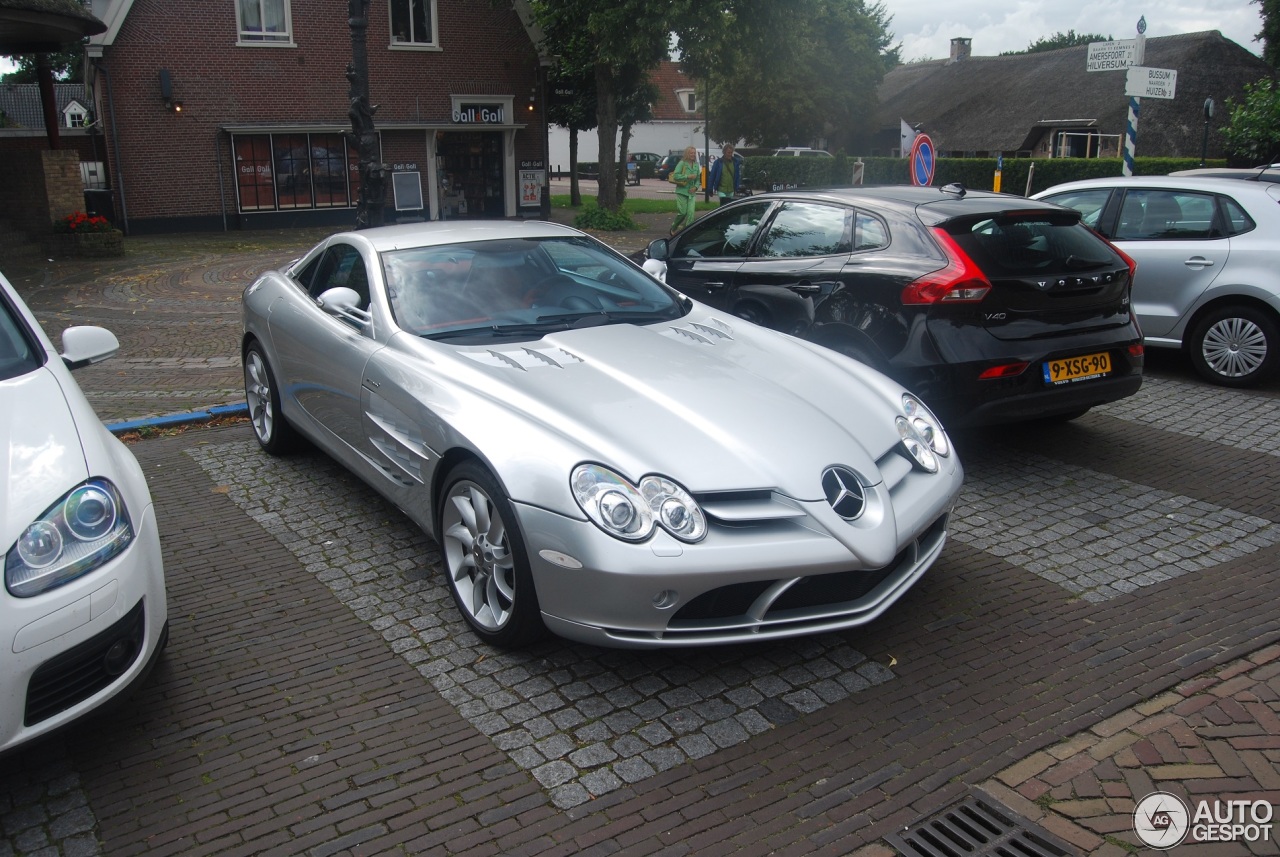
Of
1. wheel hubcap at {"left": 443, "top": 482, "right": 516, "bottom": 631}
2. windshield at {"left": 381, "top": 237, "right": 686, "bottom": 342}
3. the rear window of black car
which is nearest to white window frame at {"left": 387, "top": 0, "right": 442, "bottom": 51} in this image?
windshield at {"left": 381, "top": 237, "right": 686, "bottom": 342}

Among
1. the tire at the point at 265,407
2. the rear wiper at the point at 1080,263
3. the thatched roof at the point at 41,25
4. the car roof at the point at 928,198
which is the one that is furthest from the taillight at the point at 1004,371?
the thatched roof at the point at 41,25

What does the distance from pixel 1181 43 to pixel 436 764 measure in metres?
48.4

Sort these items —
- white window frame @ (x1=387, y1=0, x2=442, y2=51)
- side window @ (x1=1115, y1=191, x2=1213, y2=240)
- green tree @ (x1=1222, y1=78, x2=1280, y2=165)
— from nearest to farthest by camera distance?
side window @ (x1=1115, y1=191, x2=1213, y2=240) → green tree @ (x1=1222, y1=78, x2=1280, y2=165) → white window frame @ (x1=387, y1=0, x2=442, y2=51)

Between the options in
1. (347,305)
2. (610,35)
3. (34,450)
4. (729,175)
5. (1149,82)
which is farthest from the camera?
(610,35)

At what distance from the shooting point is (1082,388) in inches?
232

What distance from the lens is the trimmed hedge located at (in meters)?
27.9

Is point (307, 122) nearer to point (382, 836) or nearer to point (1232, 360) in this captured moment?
point (1232, 360)

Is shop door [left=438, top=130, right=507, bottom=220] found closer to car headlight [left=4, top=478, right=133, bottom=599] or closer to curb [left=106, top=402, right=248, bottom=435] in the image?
curb [left=106, top=402, right=248, bottom=435]

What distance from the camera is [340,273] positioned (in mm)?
5574

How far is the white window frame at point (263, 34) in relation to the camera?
24266 millimetres

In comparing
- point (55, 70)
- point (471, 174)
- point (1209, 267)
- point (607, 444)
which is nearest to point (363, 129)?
point (1209, 267)

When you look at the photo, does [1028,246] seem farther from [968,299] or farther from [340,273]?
[340,273]

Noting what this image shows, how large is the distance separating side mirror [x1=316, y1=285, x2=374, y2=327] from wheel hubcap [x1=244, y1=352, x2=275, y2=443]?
1.46 metres

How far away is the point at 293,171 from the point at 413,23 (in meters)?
4.90
